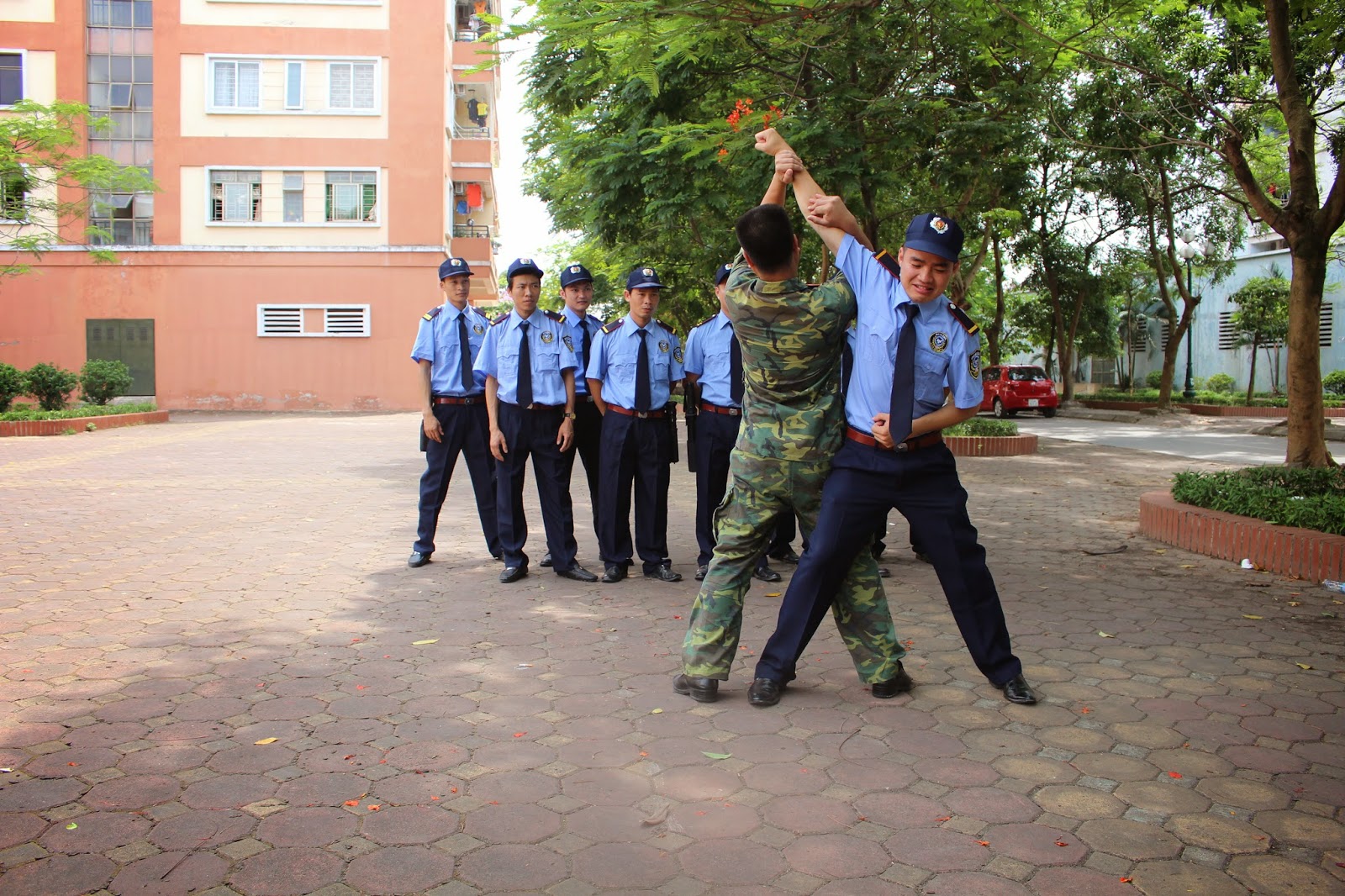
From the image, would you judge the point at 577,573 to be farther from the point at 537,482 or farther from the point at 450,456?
the point at 450,456

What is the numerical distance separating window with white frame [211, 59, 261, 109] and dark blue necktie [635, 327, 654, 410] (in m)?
27.7

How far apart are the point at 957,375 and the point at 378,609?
347 cm

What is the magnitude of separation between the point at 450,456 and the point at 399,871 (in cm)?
461

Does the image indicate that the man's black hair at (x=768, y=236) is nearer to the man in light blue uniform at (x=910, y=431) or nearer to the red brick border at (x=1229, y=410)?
the man in light blue uniform at (x=910, y=431)

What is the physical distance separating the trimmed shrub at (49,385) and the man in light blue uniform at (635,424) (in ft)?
58.9

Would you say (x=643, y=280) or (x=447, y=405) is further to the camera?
(x=447, y=405)

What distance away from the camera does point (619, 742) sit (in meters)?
3.96

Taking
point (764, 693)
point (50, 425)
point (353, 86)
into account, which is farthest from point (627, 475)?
point (353, 86)

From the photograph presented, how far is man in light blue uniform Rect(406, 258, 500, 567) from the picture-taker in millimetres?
7359

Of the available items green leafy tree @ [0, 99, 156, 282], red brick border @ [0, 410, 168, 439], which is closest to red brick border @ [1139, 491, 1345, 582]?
red brick border @ [0, 410, 168, 439]

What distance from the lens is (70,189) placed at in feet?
95.7

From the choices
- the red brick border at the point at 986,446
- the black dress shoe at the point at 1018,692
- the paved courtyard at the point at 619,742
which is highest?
the red brick border at the point at 986,446

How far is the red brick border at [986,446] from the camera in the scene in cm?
1667

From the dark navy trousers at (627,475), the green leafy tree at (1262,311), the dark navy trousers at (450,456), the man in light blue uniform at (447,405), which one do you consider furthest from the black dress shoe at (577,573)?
the green leafy tree at (1262,311)
